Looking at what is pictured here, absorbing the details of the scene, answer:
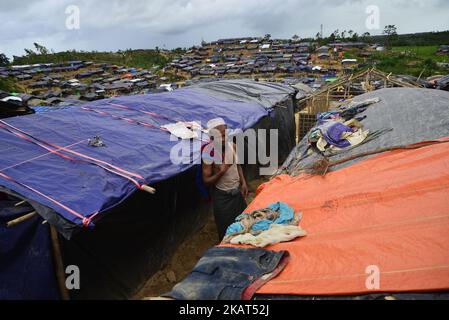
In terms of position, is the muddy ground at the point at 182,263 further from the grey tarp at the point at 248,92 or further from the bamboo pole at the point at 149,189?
the grey tarp at the point at 248,92

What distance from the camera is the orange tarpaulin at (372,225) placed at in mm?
2311

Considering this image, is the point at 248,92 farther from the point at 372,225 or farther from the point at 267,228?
the point at 372,225

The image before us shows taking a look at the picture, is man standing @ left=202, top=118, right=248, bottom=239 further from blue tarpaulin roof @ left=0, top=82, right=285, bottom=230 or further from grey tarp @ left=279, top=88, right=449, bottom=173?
grey tarp @ left=279, top=88, right=449, bottom=173

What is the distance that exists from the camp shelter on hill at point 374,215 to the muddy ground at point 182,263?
179 cm

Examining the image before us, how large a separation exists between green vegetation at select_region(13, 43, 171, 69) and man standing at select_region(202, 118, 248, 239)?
160 feet

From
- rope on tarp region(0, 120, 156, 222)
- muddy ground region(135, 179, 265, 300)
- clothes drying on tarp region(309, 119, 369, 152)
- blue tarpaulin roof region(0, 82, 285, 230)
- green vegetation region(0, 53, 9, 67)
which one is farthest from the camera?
green vegetation region(0, 53, 9, 67)

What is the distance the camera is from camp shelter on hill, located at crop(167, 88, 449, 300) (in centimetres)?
229

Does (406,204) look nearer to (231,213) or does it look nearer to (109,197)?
(231,213)

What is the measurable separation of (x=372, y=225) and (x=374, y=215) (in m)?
0.22

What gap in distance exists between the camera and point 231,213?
443 centimetres

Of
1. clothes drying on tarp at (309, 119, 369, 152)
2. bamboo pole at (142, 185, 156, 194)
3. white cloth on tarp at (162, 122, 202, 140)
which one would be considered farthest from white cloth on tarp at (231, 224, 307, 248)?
clothes drying on tarp at (309, 119, 369, 152)

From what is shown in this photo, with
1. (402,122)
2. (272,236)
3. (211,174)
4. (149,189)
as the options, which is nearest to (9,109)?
(149,189)
